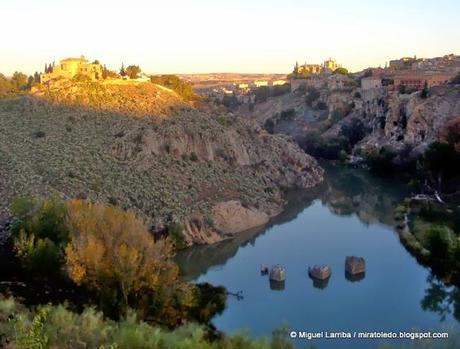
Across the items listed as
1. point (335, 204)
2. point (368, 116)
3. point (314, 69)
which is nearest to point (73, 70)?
point (335, 204)

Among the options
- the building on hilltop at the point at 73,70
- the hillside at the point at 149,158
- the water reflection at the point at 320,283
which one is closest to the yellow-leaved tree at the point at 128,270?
the water reflection at the point at 320,283

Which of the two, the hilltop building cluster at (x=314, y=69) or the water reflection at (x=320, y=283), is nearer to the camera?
the water reflection at (x=320, y=283)

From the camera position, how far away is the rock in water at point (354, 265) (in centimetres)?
2805

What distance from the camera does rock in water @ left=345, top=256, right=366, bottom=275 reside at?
2805cm

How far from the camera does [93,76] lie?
5841 centimetres

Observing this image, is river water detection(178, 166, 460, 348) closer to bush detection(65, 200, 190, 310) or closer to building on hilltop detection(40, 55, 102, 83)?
bush detection(65, 200, 190, 310)

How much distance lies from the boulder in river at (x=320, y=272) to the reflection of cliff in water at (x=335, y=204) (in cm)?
561

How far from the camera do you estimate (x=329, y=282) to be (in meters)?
27.1

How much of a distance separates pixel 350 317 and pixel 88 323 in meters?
12.5

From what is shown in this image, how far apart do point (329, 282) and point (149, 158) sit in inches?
765

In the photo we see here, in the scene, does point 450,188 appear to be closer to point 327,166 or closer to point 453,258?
point 453,258

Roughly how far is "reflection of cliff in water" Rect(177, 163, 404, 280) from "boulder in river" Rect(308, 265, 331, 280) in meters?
5.61

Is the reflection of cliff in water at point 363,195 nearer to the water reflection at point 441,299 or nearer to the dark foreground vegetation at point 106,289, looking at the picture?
the water reflection at point 441,299

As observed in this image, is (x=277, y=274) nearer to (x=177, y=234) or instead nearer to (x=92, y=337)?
(x=177, y=234)
